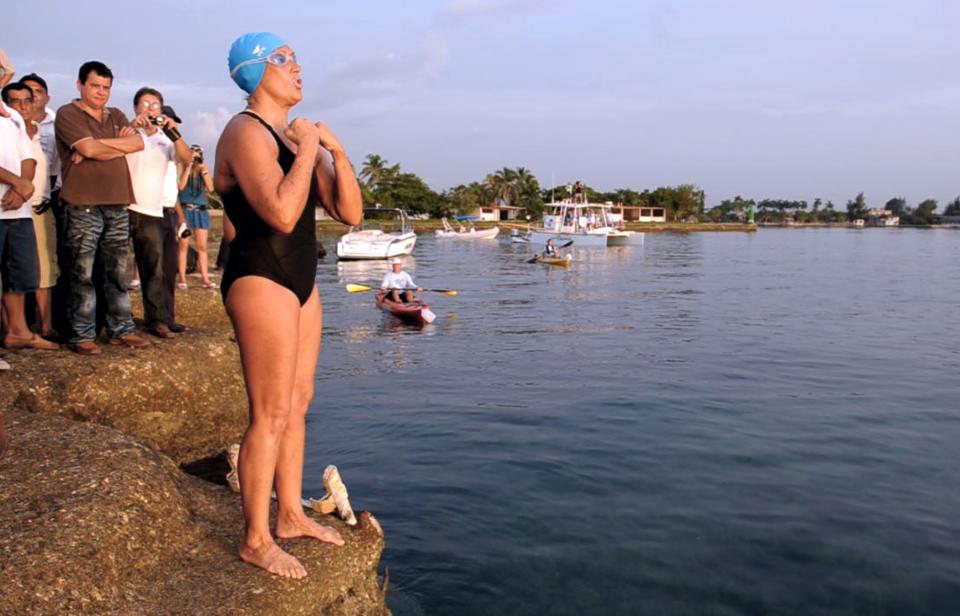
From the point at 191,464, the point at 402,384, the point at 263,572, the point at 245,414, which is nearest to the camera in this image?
the point at 263,572

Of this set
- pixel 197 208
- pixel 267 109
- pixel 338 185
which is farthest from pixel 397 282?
pixel 267 109

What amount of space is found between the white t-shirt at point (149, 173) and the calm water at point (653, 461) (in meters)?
2.89

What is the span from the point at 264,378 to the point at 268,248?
55 cm

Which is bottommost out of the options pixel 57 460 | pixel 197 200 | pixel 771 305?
pixel 771 305

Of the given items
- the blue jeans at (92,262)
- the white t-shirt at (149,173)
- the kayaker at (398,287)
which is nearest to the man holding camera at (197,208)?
the white t-shirt at (149,173)

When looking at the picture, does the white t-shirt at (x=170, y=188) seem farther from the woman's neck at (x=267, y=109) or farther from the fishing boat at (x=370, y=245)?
the fishing boat at (x=370, y=245)

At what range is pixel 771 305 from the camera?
22.6 metres

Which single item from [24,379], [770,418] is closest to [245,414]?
[24,379]

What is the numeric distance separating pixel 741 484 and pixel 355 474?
365 centimetres

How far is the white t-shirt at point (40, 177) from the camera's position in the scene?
612 centimetres

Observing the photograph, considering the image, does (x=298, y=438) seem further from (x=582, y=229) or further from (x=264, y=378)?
(x=582, y=229)

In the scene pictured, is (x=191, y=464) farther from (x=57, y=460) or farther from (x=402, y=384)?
(x=402, y=384)

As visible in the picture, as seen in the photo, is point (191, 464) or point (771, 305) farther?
point (771, 305)

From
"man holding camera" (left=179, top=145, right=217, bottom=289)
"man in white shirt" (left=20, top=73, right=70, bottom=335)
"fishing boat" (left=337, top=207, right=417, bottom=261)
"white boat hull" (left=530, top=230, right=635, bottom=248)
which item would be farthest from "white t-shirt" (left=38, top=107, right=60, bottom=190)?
"white boat hull" (left=530, top=230, right=635, bottom=248)
